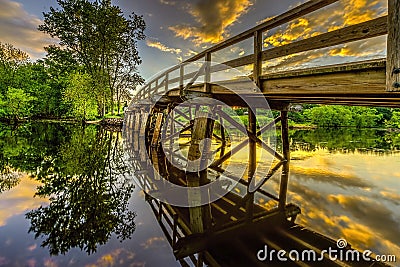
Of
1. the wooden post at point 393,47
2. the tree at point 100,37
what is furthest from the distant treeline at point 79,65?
the wooden post at point 393,47

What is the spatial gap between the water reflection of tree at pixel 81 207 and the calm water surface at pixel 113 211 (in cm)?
1

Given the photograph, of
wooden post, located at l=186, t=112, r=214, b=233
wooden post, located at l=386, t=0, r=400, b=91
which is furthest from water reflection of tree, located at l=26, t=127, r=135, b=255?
wooden post, located at l=386, t=0, r=400, b=91

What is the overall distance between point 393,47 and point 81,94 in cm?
2423

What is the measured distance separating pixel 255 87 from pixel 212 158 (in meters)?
3.62

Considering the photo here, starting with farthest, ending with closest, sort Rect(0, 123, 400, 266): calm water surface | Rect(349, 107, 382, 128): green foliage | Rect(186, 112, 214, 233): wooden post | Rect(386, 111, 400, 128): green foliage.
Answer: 1. Rect(349, 107, 382, 128): green foliage
2. Rect(386, 111, 400, 128): green foliage
3. Rect(186, 112, 214, 233): wooden post
4. Rect(0, 123, 400, 266): calm water surface

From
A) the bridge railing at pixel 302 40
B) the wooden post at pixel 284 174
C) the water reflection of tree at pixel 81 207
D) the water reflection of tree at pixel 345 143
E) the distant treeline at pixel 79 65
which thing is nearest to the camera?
the bridge railing at pixel 302 40

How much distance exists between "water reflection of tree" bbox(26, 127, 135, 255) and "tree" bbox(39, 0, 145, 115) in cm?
1983

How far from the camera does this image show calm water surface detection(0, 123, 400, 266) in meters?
2.31

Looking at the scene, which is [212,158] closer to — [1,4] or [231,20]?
[231,20]

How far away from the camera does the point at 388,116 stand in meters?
30.6

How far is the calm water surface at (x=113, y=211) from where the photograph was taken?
2307 mm

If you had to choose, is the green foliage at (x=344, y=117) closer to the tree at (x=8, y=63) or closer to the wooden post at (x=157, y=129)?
the wooden post at (x=157, y=129)

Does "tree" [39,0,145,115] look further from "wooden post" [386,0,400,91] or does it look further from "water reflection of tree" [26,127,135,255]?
"wooden post" [386,0,400,91]

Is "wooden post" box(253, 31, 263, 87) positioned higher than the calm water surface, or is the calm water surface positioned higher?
"wooden post" box(253, 31, 263, 87)
